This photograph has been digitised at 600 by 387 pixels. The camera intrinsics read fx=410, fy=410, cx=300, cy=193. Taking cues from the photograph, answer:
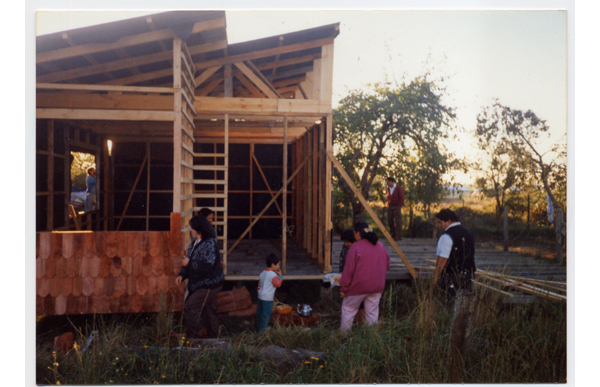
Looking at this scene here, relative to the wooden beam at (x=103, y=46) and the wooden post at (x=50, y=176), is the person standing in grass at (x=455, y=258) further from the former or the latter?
the wooden post at (x=50, y=176)

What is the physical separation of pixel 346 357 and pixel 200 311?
6.01ft

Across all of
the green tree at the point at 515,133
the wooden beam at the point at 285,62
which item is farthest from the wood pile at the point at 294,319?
the green tree at the point at 515,133

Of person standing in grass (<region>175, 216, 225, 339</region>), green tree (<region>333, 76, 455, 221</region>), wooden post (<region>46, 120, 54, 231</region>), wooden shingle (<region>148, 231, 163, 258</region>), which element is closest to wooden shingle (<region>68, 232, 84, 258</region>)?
wooden shingle (<region>148, 231, 163, 258</region>)

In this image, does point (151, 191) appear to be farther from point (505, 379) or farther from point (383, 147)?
point (505, 379)

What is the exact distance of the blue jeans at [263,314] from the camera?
559 cm

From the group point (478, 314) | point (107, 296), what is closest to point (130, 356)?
point (107, 296)

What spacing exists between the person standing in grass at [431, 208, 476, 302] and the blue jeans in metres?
2.20

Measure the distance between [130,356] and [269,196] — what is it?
335 inches

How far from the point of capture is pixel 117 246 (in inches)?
205

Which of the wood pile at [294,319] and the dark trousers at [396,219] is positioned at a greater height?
the dark trousers at [396,219]

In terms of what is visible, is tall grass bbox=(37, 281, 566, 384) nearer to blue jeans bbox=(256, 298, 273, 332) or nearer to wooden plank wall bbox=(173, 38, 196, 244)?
blue jeans bbox=(256, 298, 273, 332)

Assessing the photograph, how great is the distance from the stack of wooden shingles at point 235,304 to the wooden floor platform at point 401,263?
22.3 inches

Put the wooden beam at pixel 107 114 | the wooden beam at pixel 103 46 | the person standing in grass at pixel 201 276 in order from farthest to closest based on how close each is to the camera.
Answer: the wooden beam at pixel 107 114 → the wooden beam at pixel 103 46 → the person standing in grass at pixel 201 276

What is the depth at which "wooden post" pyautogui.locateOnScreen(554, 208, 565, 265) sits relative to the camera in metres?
8.55
